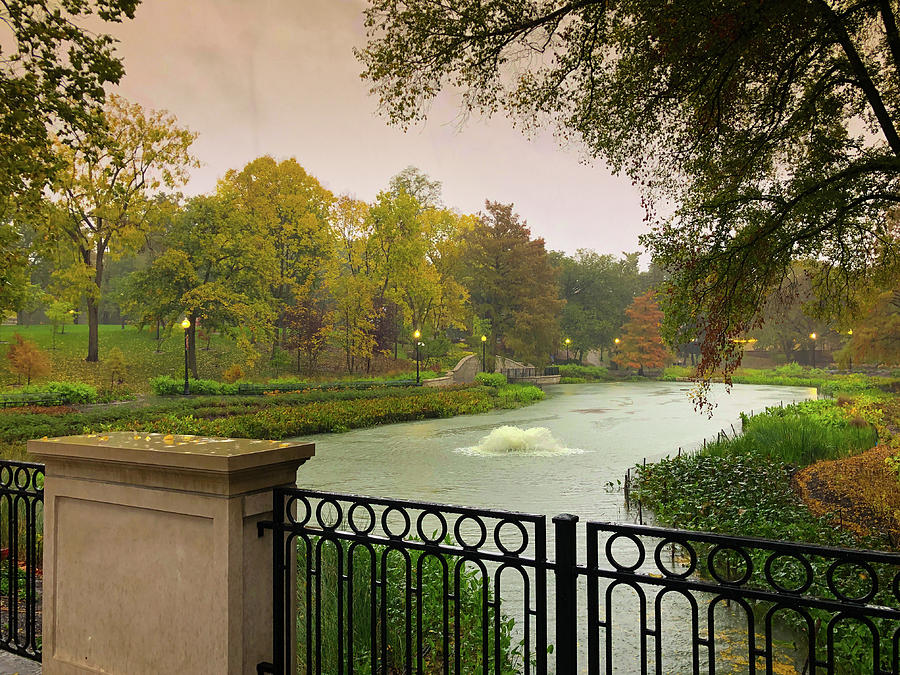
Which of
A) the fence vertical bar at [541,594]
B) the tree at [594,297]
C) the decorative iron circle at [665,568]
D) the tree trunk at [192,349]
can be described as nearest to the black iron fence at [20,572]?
the fence vertical bar at [541,594]

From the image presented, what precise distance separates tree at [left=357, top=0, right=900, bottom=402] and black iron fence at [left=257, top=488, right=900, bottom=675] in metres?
2.87

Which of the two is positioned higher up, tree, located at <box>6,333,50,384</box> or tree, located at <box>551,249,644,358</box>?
tree, located at <box>551,249,644,358</box>

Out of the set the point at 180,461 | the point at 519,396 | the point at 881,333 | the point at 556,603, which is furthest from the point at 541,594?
the point at 519,396

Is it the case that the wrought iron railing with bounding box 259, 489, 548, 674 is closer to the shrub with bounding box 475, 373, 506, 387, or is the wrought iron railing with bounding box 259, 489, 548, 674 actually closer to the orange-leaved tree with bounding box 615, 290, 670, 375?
the shrub with bounding box 475, 373, 506, 387

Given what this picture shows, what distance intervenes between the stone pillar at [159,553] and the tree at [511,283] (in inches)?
1768

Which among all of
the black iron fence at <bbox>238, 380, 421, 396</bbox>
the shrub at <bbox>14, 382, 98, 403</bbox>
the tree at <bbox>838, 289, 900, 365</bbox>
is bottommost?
the black iron fence at <bbox>238, 380, 421, 396</bbox>

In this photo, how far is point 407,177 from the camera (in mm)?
53375

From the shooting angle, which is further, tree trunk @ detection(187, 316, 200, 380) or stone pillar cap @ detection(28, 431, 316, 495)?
tree trunk @ detection(187, 316, 200, 380)

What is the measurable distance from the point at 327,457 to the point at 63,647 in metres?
12.0

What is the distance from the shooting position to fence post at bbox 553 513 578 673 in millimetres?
2287

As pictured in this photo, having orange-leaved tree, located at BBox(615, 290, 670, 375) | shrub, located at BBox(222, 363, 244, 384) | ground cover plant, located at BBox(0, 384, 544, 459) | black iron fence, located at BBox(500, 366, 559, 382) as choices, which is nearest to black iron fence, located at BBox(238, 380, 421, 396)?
ground cover plant, located at BBox(0, 384, 544, 459)

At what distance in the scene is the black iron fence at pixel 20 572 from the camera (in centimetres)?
382

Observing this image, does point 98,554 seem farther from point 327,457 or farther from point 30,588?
point 327,457

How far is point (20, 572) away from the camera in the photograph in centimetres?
578
